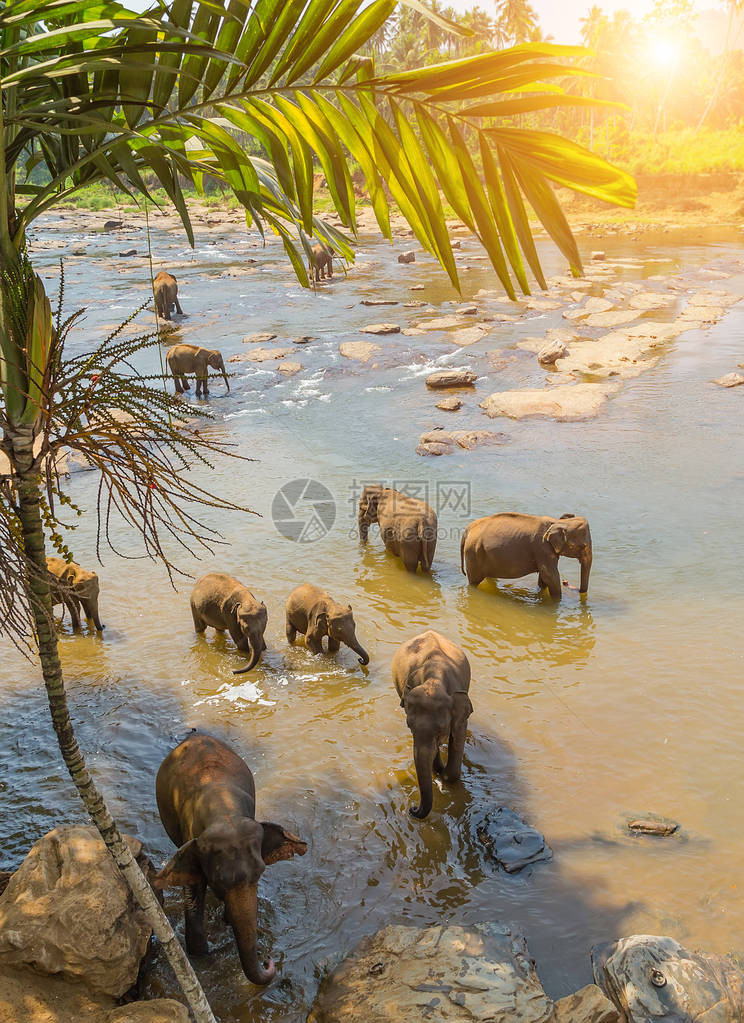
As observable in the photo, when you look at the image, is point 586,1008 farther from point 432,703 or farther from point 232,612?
point 232,612

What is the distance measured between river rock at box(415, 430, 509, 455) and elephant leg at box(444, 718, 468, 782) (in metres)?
7.83

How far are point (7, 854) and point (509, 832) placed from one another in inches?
138

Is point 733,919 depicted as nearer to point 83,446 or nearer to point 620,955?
point 620,955

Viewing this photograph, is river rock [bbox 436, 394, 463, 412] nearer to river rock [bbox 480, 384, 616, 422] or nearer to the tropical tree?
river rock [bbox 480, 384, 616, 422]

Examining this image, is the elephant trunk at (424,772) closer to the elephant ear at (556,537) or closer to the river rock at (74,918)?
the river rock at (74,918)

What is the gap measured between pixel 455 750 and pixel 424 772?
45 centimetres

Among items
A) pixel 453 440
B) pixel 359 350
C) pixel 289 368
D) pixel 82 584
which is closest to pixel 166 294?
pixel 289 368

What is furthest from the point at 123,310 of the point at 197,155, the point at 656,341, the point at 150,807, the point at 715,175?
the point at 715,175

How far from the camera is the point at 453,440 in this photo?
14.0 meters

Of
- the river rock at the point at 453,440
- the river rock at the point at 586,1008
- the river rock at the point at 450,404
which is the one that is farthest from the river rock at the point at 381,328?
the river rock at the point at 586,1008

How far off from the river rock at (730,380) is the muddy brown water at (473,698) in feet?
3.51

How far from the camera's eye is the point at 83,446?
2.81m

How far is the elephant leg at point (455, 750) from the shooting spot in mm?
6172

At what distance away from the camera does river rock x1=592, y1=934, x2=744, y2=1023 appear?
4090mm
